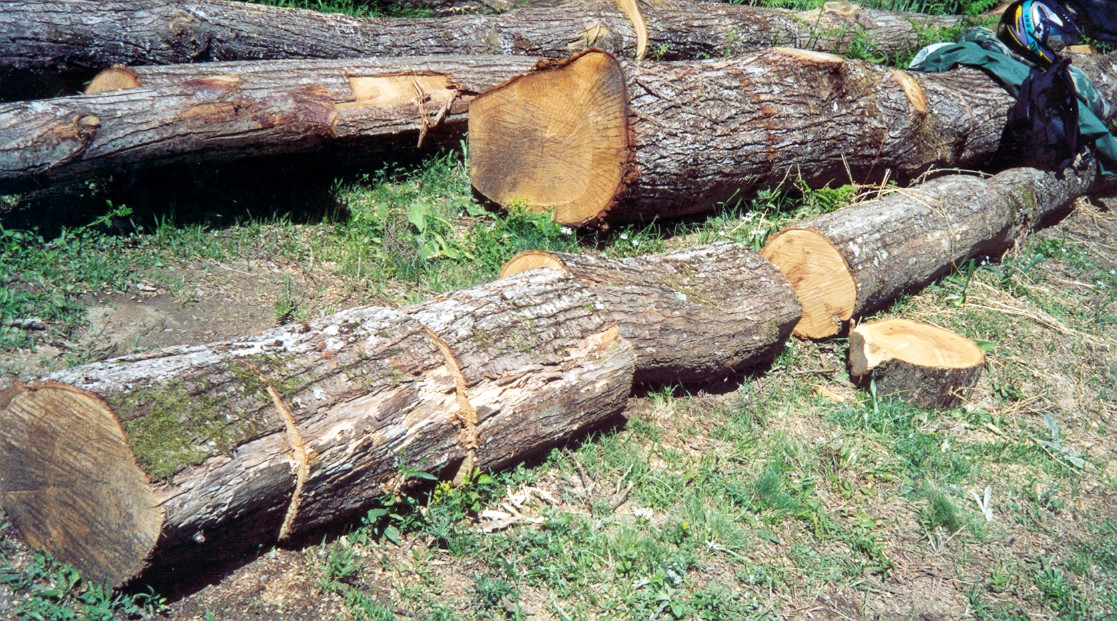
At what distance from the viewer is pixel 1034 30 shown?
6.63 metres

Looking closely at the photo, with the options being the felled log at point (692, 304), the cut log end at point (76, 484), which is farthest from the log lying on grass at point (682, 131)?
the cut log end at point (76, 484)

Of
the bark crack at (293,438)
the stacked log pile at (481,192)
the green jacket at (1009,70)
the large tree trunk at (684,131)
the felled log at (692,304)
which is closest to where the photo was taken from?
the stacked log pile at (481,192)

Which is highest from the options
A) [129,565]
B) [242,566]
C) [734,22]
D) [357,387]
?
[734,22]

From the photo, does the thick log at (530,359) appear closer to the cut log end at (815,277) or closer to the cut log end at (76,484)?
the cut log end at (76,484)

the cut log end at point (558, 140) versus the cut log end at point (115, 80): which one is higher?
the cut log end at point (115, 80)

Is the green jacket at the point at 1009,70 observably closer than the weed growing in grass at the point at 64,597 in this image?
No

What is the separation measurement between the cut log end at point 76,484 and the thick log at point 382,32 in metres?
3.21

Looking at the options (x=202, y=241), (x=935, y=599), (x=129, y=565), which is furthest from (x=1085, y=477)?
(x=202, y=241)

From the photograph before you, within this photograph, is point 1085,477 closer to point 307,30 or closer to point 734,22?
point 734,22

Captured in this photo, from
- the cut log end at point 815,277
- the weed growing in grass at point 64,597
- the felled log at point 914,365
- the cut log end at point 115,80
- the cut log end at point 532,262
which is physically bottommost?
the felled log at point 914,365

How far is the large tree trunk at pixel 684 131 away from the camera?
14.0 ft

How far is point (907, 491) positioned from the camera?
139 inches

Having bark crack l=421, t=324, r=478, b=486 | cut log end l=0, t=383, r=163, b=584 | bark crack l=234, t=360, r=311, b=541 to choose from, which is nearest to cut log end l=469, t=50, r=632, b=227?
bark crack l=421, t=324, r=478, b=486

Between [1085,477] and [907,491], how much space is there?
101 cm
